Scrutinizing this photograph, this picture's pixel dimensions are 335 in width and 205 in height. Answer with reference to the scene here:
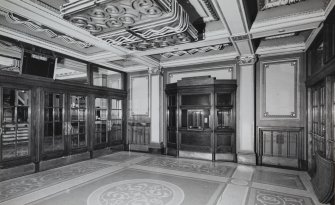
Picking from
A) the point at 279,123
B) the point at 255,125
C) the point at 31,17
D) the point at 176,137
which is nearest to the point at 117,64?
the point at 176,137

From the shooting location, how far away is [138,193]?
3.49 metres

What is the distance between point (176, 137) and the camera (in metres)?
6.49

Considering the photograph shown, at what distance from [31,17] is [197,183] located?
13.6 ft

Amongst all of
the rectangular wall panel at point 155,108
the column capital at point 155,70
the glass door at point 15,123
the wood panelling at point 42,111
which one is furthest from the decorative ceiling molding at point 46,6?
the rectangular wall panel at point 155,108

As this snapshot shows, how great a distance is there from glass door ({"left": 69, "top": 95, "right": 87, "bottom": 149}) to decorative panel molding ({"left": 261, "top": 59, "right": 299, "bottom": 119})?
199 inches

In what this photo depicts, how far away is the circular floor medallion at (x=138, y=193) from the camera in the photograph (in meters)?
3.18

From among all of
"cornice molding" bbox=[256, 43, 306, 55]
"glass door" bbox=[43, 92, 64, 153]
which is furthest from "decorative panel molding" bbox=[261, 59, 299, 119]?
"glass door" bbox=[43, 92, 64, 153]

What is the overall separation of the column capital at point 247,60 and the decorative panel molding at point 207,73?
349mm

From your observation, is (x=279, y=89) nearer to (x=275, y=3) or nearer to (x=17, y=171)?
(x=275, y=3)

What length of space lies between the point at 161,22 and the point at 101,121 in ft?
14.9

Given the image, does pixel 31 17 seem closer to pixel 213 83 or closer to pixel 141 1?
pixel 141 1

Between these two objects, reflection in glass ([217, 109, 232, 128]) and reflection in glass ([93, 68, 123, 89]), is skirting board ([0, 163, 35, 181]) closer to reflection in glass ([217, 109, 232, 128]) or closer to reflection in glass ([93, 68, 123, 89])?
reflection in glass ([93, 68, 123, 89])

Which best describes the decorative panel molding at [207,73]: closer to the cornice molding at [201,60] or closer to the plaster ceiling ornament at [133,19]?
the cornice molding at [201,60]

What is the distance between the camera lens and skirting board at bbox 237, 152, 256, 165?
546 cm
